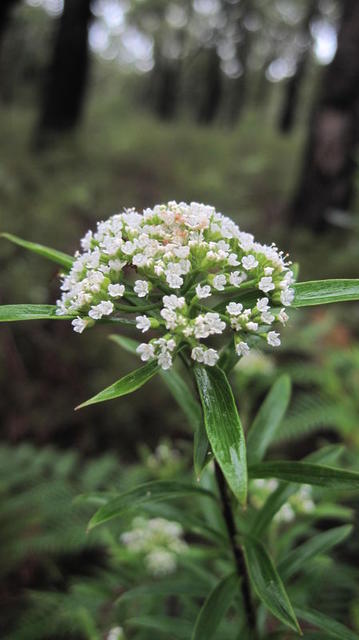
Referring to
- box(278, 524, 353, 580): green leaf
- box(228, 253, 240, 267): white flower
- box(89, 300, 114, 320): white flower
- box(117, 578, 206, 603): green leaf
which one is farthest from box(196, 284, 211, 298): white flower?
box(117, 578, 206, 603): green leaf

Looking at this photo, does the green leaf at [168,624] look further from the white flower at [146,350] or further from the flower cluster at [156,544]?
the white flower at [146,350]

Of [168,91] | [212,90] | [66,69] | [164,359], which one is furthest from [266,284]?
[168,91]

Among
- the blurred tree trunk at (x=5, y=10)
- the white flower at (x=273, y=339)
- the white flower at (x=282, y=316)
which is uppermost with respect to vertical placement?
the blurred tree trunk at (x=5, y=10)

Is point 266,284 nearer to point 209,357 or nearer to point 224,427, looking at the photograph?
point 209,357

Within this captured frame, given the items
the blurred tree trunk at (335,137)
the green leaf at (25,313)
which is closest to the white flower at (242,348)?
the green leaf at (25,313)

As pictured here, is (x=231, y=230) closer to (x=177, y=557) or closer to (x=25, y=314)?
(x=25, y=314)

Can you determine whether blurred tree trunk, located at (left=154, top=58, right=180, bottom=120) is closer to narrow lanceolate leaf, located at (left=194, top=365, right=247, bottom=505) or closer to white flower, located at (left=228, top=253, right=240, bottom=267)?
white flower, located at (left=228, top=253, right=240, bottom=267)

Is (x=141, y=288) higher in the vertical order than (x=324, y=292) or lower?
higher

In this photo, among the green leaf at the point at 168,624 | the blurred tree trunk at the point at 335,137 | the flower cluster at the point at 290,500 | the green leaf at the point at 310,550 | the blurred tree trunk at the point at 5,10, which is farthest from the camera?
the blurred tree trunk at the point at 5,10
